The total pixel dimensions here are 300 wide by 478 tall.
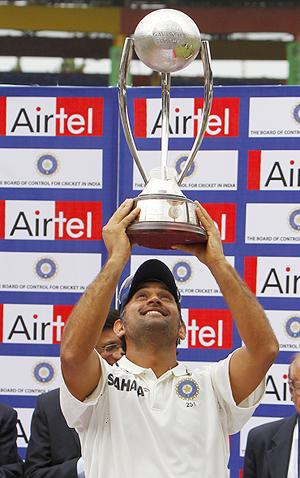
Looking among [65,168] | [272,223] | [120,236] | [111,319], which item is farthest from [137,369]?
[65,168]

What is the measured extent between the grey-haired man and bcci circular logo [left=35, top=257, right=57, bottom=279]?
6.82 ft

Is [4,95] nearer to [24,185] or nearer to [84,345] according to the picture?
[24,185]

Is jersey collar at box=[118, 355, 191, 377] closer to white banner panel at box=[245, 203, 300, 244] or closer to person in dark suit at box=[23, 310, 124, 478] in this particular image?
person in dark suit at box=[23, 310, 124, 478]

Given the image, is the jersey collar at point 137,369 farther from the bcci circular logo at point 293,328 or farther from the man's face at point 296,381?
the bcci circular logo at point 293,328

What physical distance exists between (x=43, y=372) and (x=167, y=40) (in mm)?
2668

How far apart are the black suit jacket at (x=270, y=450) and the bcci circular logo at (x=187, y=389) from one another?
1253 millimetres

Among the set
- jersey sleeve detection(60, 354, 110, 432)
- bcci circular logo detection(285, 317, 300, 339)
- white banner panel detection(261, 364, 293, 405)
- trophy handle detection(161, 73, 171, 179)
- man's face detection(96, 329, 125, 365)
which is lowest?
white banner panel detection(261, 364, 293, 405)

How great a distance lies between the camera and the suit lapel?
4406 millimetres

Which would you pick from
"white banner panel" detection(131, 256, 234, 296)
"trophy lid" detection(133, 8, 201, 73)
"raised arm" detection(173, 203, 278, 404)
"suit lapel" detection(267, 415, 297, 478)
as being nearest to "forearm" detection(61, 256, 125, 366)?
"raised arm" detection(173, 203, 278, 404)

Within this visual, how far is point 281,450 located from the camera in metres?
4.47

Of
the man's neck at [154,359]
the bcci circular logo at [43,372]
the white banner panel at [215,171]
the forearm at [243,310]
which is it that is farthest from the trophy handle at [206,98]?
the bcci circular logo at [43,372]

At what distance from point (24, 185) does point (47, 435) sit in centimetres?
151

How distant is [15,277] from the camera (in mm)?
5469

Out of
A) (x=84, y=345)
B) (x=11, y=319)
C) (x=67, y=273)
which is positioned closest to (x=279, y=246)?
(x=67, y=273)
